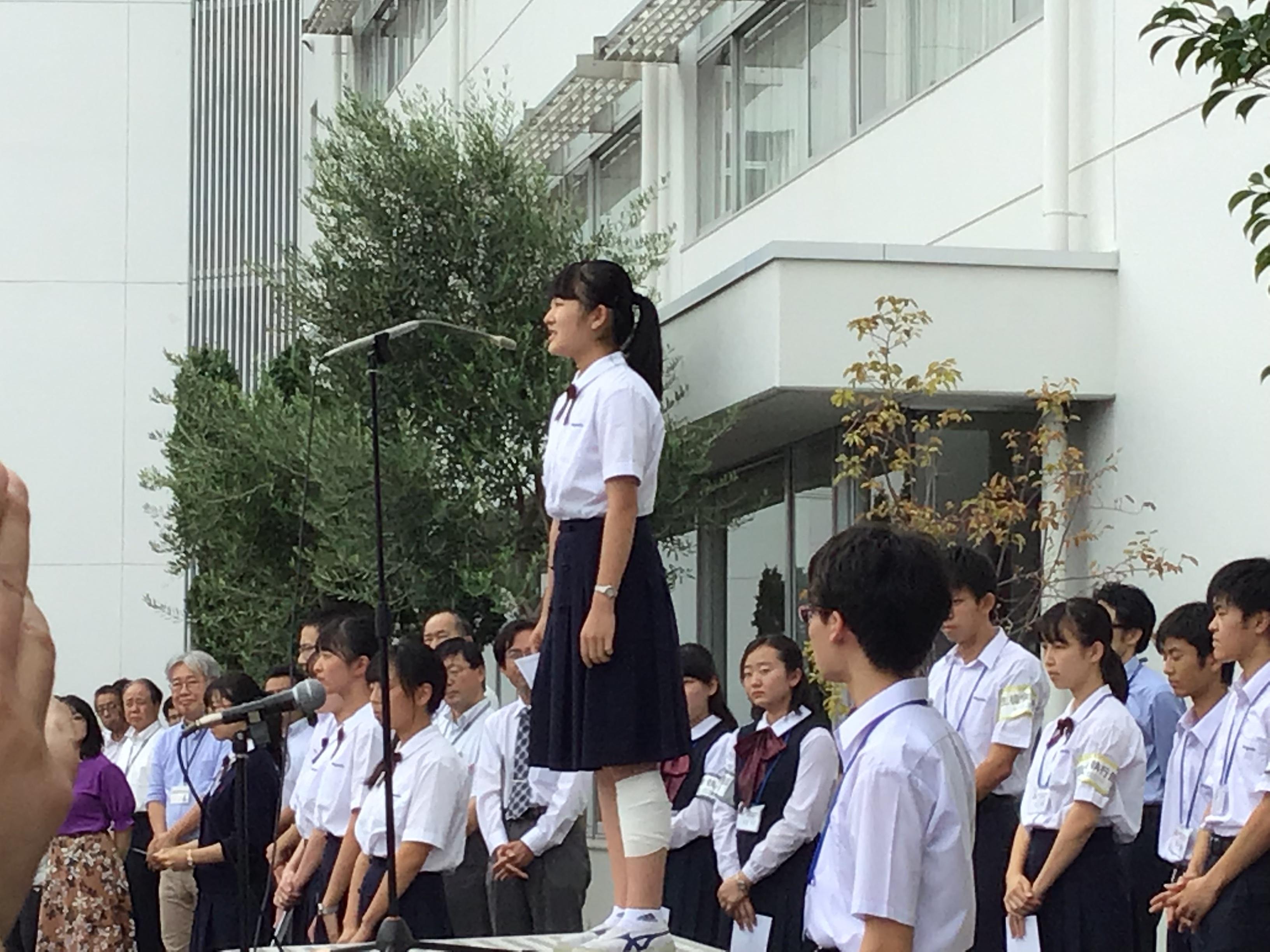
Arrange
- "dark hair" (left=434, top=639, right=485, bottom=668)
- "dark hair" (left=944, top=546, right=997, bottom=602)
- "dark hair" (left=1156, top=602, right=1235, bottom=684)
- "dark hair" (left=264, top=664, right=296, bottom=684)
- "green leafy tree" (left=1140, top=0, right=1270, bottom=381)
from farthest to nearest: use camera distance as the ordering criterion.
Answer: "dark hair" (left=434, top=639, right=485, bottom=668)
"dark hair" (left=264, top=664, right=296, bottom=684)
"dark hair" (left=1156, top=602, right=1235, bottom=684)
"dark hair" (left=944, top=546, right=997, bottom=602)
"green leafy tree" (left=1140, top=0, right=1270, bottom=381)

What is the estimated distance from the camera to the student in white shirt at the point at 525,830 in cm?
772

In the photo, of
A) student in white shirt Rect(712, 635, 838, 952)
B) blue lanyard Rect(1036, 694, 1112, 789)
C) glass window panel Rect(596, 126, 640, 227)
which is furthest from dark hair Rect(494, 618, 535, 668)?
glass window panel Rect(596, 126, 640, 227)

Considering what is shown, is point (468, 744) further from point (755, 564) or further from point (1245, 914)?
point (755, 564)

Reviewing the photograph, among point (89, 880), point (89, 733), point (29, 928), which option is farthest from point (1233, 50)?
point (29, 928)

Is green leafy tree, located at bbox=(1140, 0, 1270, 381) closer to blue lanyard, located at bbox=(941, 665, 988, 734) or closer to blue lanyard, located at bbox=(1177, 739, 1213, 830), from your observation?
blue lanyard, located at bbox=(1177, 739, 1213, 830)

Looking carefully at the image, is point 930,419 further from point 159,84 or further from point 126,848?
point 159,84

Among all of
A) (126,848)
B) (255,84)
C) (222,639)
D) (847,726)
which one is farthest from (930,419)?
(255,84)

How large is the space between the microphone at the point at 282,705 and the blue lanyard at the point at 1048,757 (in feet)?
8.09

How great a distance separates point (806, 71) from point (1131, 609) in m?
6.61

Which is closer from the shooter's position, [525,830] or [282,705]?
[282,705]

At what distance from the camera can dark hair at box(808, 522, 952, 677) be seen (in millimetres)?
3416

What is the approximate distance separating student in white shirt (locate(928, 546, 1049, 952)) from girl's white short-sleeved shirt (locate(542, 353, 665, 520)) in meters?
1.41

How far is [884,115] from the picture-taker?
12.0 meters

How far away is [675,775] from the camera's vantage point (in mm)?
7980
